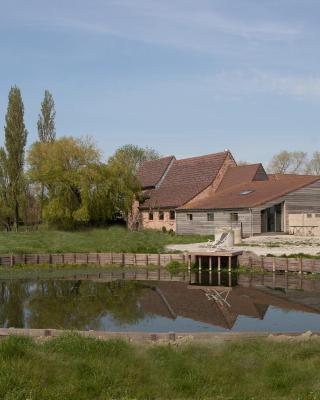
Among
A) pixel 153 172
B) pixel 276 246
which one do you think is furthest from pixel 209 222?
pixel 153 172

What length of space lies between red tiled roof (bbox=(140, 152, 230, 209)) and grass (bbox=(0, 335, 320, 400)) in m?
32.2

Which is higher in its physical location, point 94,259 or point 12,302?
point 94,259

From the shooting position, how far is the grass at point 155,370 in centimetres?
884

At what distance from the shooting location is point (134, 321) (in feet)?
57.4

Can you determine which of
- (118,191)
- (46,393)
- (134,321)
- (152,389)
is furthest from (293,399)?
(118,191)

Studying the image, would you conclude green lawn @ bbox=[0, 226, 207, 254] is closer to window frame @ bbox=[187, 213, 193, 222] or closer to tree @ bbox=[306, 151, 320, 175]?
window frame @ bbox=[187, 213, 193, 222]

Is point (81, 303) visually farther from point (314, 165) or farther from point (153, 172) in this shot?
point (314, 165)

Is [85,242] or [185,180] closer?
[85,242]

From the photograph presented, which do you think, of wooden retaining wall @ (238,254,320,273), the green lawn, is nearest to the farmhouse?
the green lawn

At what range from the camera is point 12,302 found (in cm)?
2088

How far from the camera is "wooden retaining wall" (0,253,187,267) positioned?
28844 mm

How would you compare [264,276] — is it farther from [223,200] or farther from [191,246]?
[223,200]

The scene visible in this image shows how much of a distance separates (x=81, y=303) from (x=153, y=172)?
32.0 m

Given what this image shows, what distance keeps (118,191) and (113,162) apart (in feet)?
8.34
